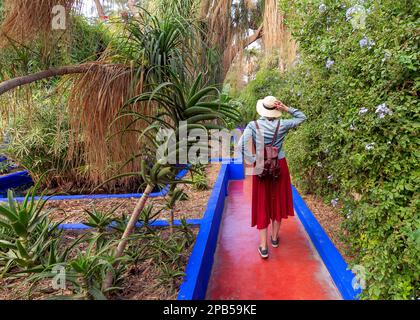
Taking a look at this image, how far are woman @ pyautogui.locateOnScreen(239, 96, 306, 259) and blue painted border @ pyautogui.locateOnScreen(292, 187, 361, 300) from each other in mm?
390

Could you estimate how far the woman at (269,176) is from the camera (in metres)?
2.67

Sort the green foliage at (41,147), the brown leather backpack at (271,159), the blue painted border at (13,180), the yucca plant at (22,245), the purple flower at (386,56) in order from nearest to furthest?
the purple flower at (386,56) < the yucca plant at (22,245) < the brown leather backpack at (271,159) < the green foliage at (41,147) < the blue painted border at (13,180)

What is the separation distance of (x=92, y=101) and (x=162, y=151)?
0.85 m

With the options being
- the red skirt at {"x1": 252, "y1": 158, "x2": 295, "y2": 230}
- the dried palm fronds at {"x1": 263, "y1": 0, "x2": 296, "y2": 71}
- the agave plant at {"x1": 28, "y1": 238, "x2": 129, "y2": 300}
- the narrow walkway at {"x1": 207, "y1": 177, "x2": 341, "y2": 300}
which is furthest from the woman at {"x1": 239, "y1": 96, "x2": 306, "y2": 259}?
the dried palm fronds at {"x1": 263, "y1": 0, "x2": 296, "y2": 71}

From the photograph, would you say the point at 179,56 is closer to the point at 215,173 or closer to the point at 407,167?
the point at 407,167

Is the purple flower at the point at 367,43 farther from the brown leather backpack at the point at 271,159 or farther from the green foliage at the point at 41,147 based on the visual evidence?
the green foliage at the point at 41,147

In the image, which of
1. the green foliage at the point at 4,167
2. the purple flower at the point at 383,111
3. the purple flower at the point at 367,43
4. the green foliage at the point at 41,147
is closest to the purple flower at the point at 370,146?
the purple flower at the point at 383,111

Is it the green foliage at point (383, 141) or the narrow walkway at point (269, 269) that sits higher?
the green foliage at point (383, 141)

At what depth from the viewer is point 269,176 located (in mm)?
2754

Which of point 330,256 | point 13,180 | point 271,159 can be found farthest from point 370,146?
point 13,180

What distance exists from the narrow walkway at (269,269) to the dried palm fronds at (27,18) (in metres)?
2.46

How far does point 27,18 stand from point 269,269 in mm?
2821

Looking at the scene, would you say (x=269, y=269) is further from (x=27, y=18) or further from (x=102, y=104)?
(x=27, y=18)
